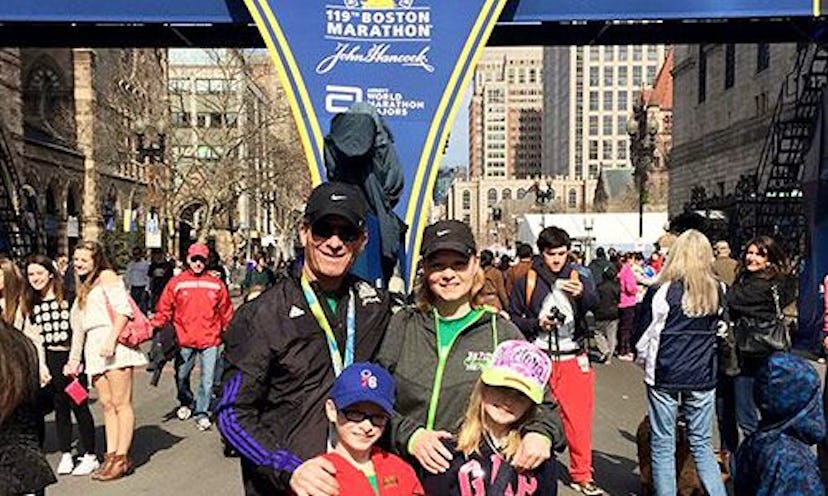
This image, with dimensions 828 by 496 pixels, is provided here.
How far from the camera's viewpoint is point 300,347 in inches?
104

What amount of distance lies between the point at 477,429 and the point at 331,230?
0.77 metres

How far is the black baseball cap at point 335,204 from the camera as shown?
2.65 meters

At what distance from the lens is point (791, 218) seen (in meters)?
19.5

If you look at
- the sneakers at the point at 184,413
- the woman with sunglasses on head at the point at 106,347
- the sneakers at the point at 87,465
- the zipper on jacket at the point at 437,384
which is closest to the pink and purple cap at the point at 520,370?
the zipper on jacket at the point at 437,384

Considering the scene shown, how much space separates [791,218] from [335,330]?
18.9 m

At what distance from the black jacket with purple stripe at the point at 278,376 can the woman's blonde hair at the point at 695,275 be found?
3.06m

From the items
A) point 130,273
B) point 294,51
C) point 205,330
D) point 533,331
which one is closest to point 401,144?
point 294,51

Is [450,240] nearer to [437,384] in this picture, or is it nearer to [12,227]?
[437,384]

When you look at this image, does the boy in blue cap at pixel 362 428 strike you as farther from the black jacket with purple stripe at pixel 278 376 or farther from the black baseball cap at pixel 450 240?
the black baseball cap at pixel 450 240

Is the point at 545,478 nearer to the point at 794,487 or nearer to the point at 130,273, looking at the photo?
the point at 794,487

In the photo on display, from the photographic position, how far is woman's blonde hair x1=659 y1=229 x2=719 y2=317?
5.19m

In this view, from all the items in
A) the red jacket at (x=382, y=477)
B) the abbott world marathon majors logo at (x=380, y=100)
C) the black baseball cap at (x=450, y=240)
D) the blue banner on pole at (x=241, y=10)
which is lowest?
the red jacket at (x=382, y=477)

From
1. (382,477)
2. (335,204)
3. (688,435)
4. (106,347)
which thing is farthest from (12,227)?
(382,477)

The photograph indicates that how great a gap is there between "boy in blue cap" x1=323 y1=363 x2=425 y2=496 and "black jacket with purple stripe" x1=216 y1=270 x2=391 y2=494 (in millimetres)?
99
